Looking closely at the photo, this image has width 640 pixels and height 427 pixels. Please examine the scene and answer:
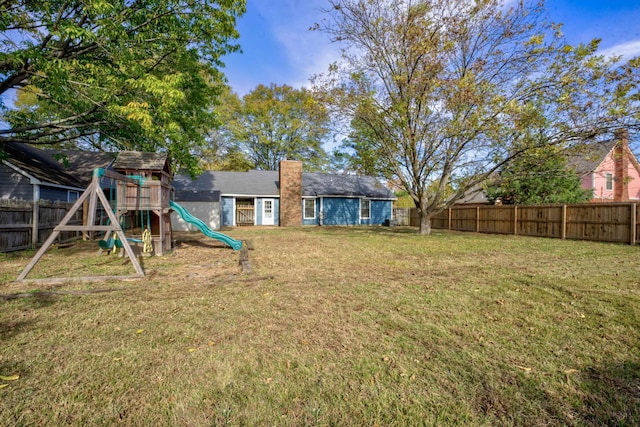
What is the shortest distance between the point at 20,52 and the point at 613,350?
1299cm

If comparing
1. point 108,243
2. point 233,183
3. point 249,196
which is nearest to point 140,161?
point 108,243

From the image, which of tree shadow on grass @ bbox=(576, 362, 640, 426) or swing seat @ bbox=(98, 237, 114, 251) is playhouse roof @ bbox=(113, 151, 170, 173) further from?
tree shadow on grass @ bbox=(576, 362, 640, 426)

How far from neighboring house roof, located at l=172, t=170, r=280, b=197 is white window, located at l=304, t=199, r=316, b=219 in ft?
8.99

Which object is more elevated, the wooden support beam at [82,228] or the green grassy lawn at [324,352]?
the wooden support beam at [82,228]

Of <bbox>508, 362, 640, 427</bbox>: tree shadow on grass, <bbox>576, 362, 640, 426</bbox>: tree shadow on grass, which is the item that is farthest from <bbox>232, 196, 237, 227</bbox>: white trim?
<bbox>576, 362, 640, 426</bbox>: tree shadow on grass

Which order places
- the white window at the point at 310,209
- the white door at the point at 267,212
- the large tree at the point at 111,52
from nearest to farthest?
1. the large tree at the point at 111,52
2. the white door at the point at 267,212
3. the white window at the point at 310,209

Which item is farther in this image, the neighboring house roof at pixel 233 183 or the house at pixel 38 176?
the neighboring house roof at pixel 233 183

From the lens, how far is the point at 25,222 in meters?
10.2

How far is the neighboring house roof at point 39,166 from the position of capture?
14.0 meters

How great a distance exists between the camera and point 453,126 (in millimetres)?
12445

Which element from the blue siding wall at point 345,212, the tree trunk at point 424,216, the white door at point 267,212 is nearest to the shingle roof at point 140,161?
the tree trunk at point 424,216

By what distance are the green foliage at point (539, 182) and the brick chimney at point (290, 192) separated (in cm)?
1399

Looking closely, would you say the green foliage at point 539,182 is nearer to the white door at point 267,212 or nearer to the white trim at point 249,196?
the white trim at point 249,196

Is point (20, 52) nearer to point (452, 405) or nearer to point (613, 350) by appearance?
point (452, 405)
